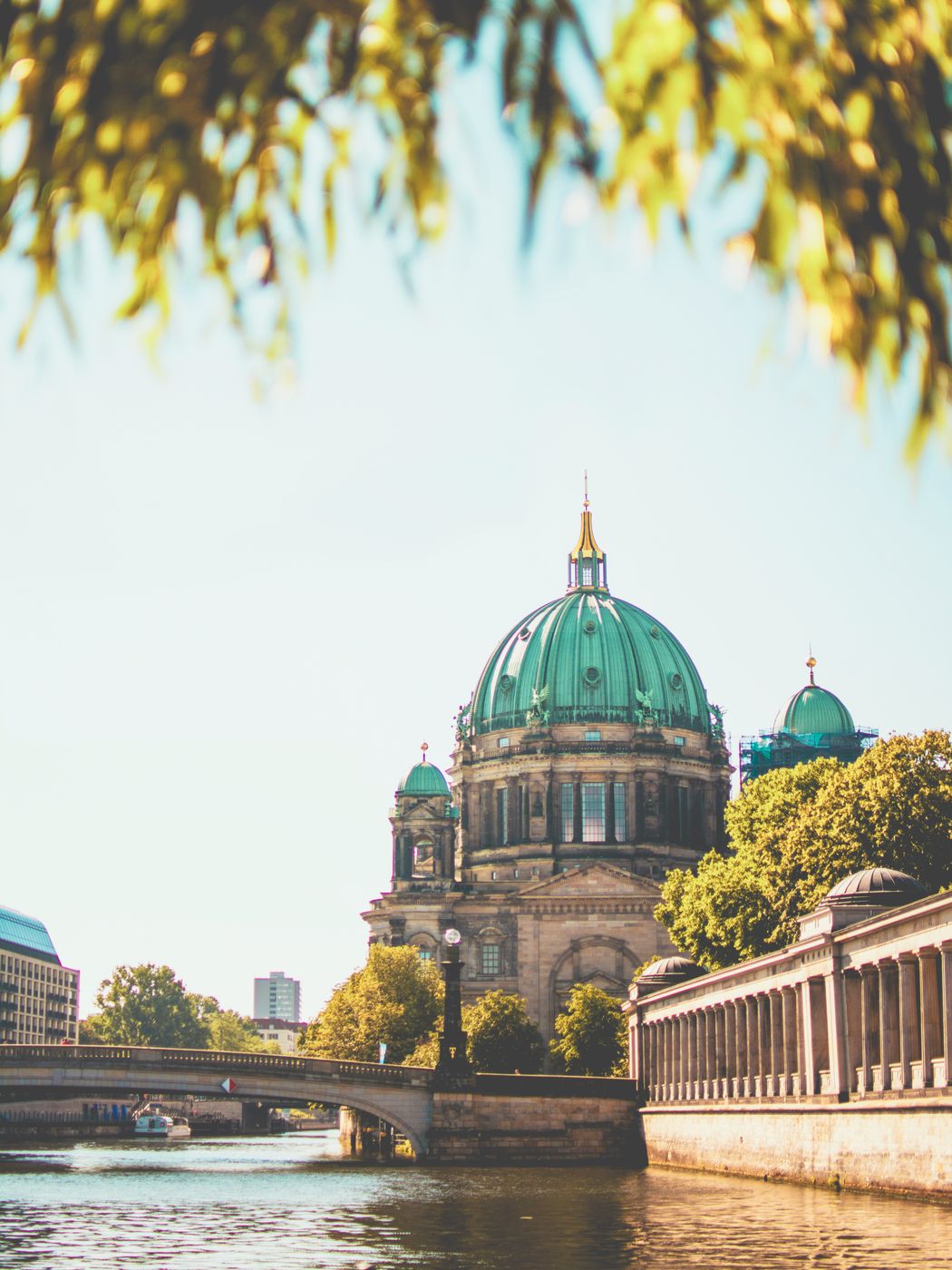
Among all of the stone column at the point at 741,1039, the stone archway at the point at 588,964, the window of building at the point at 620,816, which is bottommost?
the stone column at the point at 741,1039

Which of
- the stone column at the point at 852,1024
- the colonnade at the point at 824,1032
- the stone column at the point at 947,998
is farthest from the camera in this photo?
the stone column at the point at 852,1024

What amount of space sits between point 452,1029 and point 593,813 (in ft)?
149

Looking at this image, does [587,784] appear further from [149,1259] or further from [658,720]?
A: [149,1259]

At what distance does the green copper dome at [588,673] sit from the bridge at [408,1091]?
167 feet

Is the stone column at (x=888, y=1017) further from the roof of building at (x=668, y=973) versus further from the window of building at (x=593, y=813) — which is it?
the window of building at (x=593, y=813)

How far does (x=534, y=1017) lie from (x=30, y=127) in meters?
126

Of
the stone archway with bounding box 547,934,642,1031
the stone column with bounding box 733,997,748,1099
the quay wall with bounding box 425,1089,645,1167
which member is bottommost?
the quay wall with bounding box 425,1089,645,1167

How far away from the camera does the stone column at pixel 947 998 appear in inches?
1855

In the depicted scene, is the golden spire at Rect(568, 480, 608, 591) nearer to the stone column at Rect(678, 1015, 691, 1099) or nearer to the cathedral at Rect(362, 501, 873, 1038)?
the cathedral at Rect(362, 501, 873, 1038)

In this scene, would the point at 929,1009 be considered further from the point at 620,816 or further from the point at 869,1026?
the point at 620,816

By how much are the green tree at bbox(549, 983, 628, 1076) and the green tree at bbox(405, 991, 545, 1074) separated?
251cm

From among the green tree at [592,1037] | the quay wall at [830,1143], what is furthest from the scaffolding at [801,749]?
the quay wall at [830,1143]

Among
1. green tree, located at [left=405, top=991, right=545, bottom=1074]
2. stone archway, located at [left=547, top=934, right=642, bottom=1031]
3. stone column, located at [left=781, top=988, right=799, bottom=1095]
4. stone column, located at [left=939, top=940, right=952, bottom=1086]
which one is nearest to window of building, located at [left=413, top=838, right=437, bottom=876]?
stone archway, located at [left=547, top=934, right=642, bottom=1031]

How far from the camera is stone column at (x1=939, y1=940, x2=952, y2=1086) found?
47125 mm
